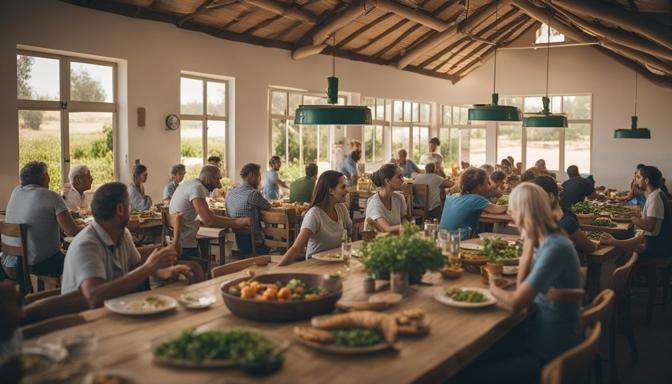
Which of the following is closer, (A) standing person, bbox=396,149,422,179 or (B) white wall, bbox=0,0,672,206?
(B) white wall, bbox=0,0,672,206

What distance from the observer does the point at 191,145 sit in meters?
10.3

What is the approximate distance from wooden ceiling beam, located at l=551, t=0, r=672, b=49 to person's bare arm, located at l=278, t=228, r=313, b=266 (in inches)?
220

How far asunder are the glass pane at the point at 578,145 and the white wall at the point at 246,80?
30 centimetres

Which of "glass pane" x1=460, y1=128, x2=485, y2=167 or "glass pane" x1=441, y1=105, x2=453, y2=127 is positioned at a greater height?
"glass pane" x1=441, y1=105, x2=453, y2=127

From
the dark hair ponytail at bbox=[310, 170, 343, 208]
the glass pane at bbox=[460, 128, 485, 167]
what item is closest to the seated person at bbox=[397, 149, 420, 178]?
the glass pane at bbox=[460, 128, 485, 167]

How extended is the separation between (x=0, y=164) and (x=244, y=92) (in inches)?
174

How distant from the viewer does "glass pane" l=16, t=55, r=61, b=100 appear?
25.4 feet

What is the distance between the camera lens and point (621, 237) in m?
6.61

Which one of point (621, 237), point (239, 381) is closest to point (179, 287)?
point (239, 381)

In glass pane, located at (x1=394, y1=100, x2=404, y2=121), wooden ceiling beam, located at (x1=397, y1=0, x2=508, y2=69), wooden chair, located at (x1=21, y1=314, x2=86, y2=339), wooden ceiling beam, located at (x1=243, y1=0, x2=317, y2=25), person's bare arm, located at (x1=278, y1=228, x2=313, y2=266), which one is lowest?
wooden chair, located at (x1=21, y1=314, x2=86, y2=339)

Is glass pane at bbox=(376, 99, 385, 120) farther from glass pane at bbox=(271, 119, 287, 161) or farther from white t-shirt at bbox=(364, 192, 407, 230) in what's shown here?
white t-shirt at bbox=(364, 192, 407, 230)

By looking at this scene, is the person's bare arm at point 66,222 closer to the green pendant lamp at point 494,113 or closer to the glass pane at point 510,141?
the green pendant lamp at point 494,113

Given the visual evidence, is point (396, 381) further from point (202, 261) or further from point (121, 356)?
point (202, 261)

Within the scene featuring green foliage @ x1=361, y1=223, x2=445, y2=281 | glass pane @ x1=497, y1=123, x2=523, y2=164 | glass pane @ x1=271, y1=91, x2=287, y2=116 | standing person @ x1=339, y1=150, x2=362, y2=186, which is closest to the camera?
green foliage @ x1=361, y1=223, x2=445, y2=281
